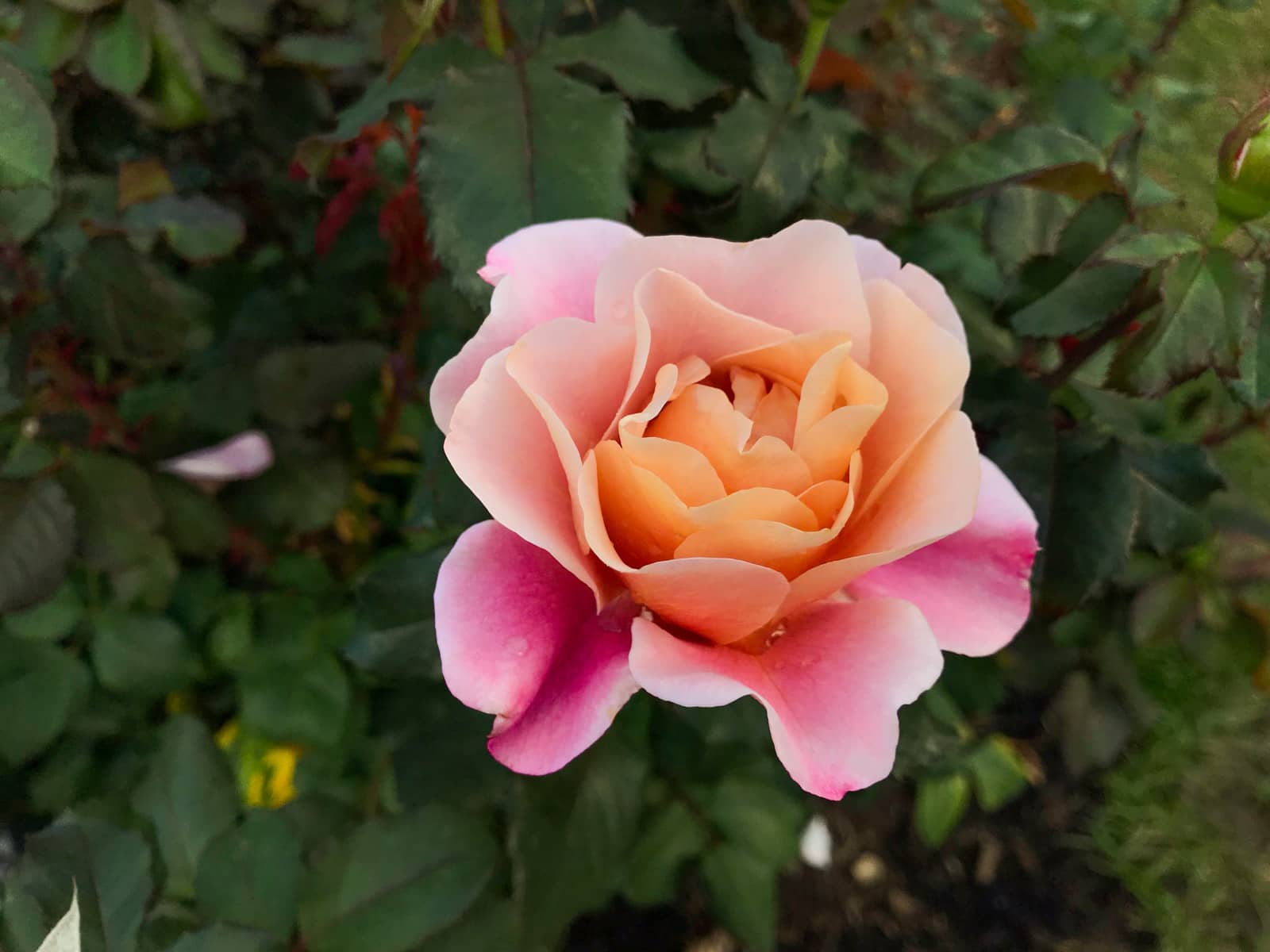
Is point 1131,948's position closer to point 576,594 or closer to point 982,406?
point 982,406

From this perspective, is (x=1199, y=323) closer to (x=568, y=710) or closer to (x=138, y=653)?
(x=568, y=710)

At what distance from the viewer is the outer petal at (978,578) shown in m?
0.38

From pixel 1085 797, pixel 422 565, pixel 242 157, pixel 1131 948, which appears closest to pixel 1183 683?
pixel 1085 797

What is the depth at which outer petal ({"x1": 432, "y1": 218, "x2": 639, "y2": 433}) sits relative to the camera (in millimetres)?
353

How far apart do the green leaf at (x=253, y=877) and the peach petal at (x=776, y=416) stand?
36cm

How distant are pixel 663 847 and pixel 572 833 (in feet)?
1.15

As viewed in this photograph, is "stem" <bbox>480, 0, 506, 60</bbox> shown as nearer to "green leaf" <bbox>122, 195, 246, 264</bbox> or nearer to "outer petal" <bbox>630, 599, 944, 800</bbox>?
"green leaf" <bbox>122, 195, 246, 264</bbox>

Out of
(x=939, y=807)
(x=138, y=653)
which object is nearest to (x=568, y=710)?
(x=138, y=653)

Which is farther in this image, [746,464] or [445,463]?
[445,463]

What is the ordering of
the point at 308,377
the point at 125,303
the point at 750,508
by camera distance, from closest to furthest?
1. the point at 750,508
2. the point at 125,303
3. the point at 308,377

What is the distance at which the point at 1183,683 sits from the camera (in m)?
1.42

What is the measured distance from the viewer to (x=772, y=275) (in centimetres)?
37

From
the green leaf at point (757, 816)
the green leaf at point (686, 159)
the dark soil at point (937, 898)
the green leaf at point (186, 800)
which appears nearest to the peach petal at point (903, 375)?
the green leaf at point (686, 159)

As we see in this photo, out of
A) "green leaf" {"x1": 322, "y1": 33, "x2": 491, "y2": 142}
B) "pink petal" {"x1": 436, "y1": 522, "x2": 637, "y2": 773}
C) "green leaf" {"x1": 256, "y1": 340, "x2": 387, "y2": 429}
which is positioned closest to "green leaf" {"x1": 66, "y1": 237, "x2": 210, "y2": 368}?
"green leaf" {"x1": 256, "y1": 340, "x2": 387, "y2": 429}
